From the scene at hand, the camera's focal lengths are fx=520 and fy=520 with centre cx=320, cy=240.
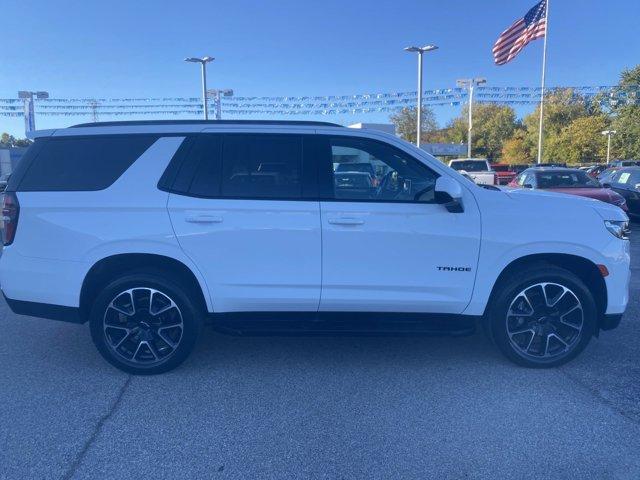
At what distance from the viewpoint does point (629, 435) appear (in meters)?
3.32

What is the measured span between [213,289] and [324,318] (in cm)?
93

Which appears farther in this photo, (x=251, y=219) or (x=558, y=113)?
(x=558, y=113)

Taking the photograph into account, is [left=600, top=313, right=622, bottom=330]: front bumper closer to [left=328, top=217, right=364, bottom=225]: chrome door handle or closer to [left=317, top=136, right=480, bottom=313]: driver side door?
[left=317, top=136, right=480, bottom=313]: driver side door

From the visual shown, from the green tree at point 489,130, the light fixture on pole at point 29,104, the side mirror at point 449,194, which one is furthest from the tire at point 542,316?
the green tree at point 489,130

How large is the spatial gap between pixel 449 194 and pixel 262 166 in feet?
4.90

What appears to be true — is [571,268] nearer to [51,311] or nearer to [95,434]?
[95,434]

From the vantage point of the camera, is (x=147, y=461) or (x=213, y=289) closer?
(x=147, y=461)

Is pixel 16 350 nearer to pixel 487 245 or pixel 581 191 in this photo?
pixel 487 245

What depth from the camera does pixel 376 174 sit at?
433cm

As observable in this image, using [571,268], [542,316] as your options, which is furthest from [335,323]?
[571,268]

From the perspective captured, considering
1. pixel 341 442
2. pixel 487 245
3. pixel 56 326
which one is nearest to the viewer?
pixel 341 442

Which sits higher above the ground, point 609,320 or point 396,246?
point 396,246

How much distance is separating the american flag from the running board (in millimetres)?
24774

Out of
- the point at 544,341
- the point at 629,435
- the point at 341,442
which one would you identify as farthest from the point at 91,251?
the point at 629,435
